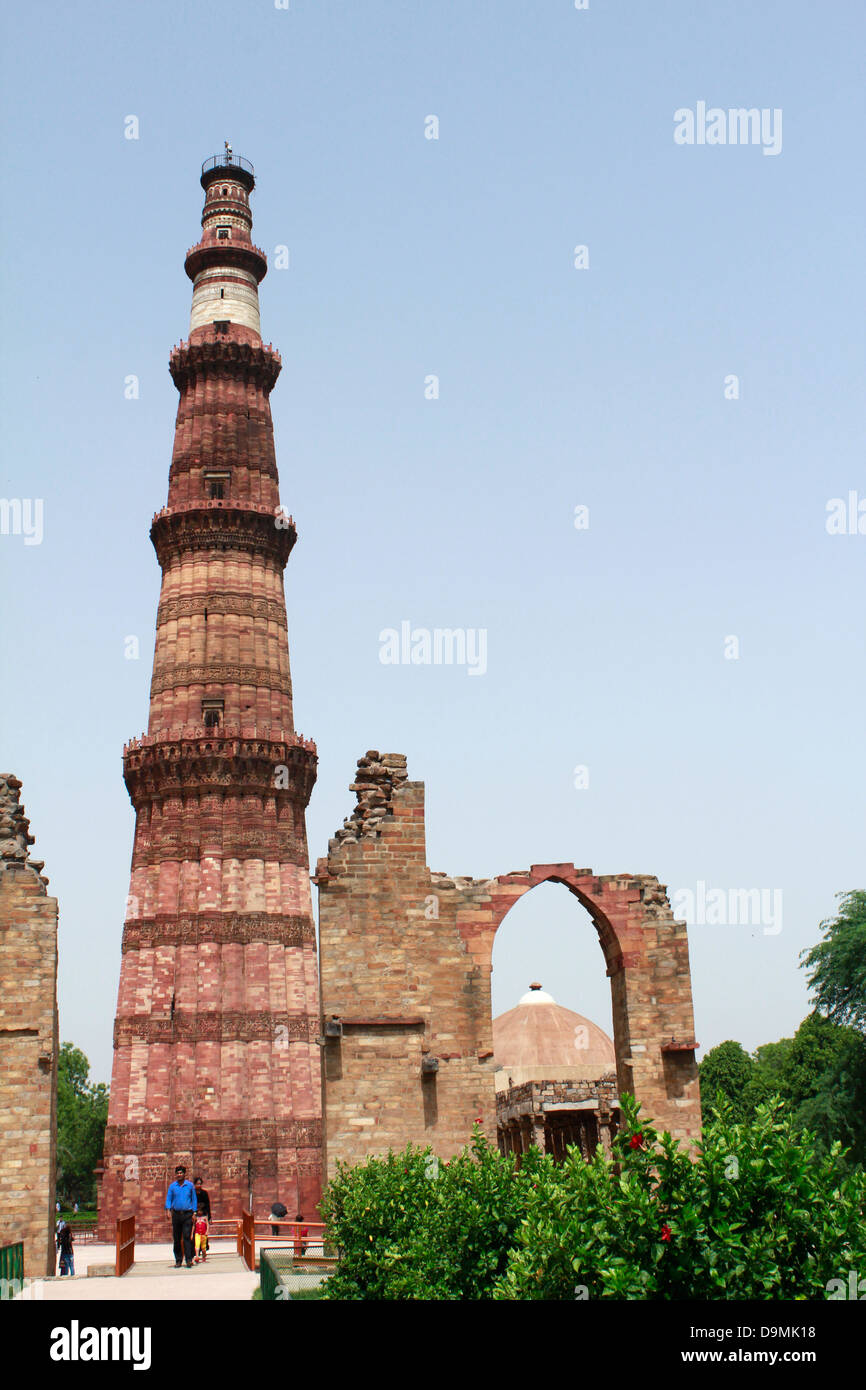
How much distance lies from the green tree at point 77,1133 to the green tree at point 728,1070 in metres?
29.9

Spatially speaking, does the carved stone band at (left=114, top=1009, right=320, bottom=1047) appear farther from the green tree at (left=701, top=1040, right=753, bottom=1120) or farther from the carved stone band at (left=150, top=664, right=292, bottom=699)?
the green tree at (left=701, top=1040, right=753, bottom=1120)

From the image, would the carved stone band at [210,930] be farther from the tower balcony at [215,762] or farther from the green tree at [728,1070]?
the green tree at [728,1070]

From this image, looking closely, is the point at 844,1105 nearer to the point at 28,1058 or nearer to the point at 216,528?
the point at 28,1058

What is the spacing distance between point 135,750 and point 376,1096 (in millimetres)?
17701

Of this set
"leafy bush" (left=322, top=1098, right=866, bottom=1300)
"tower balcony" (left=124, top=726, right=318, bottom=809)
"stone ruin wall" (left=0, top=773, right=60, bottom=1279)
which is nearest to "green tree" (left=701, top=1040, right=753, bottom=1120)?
"tower balcony" (left=124, top=726, right=318, bottom=809)

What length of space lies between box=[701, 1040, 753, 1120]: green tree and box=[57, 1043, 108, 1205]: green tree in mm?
29890

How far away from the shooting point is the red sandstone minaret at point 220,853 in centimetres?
2934

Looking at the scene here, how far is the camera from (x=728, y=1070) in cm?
5484

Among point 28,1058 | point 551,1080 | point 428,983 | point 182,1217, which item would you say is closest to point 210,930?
point 551,1080

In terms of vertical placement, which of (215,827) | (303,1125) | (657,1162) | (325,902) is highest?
(215,827)
